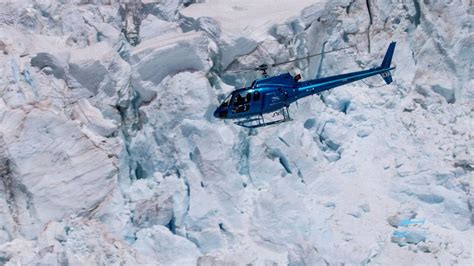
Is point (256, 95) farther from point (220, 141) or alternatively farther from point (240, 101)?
point (220, 141)

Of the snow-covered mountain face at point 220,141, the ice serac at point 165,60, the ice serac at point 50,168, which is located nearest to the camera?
the ice serac at point 50,168

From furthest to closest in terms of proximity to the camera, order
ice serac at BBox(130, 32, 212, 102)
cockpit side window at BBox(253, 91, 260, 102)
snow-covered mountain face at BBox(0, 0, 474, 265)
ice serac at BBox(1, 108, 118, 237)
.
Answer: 1. ice serac at BBox(130, 32, 212, 102)
2. snow-covered mountain face at BBox(0, 0, 474, 265)
3. cockpit side window at BBox(253, 91, 260, 102)
4. ice serac at BBox(1, 108, 118, 237)

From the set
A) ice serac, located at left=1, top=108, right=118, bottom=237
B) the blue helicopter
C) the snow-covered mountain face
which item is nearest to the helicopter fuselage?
the blue helicopter

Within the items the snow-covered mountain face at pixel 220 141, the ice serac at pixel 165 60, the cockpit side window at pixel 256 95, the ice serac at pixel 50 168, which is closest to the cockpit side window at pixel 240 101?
the cockpit side window at pixel 256 95

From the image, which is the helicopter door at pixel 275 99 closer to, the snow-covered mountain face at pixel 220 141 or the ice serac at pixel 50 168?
the snow-covered mountain face at pixel 220 141

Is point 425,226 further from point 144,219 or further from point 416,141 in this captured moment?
point 144,219

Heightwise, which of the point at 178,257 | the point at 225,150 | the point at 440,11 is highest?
the point at 440,11

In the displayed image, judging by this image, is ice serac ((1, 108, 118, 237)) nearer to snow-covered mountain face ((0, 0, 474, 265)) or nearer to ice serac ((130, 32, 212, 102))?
snow-covered mountain face ((0, 0, 474, 265))

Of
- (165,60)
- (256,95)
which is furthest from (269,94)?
(165,60)

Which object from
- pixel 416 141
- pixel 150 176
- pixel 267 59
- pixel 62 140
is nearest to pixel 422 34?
pixel 416 141
